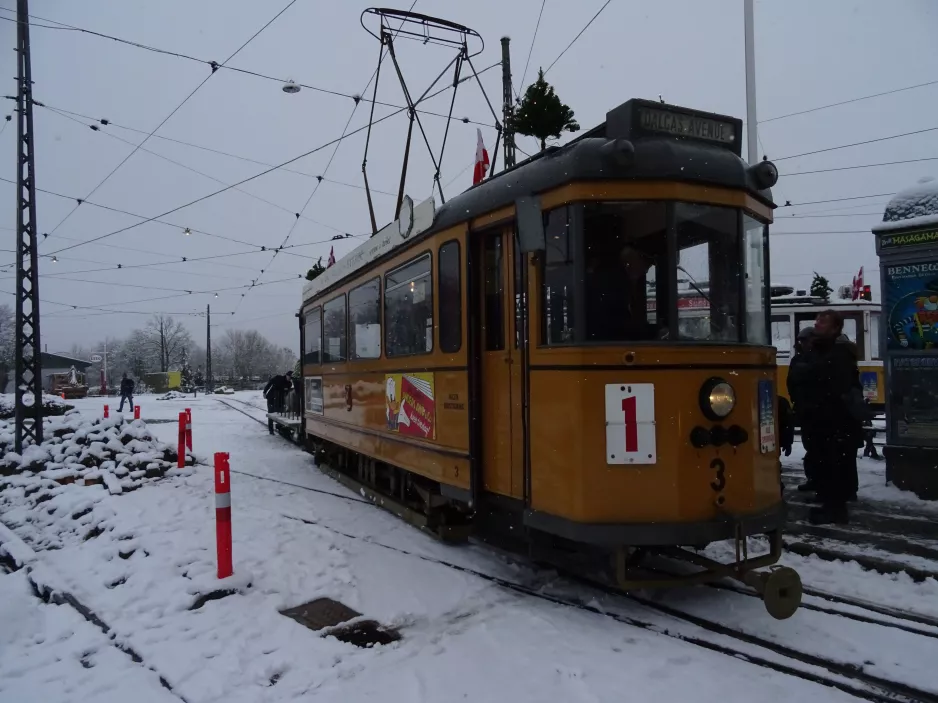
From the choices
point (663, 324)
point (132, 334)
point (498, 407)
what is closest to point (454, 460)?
point (498, 407)

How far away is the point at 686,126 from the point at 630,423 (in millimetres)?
2086

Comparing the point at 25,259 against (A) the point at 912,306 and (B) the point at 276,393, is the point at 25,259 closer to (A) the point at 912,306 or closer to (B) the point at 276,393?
(B) the point at 276,393

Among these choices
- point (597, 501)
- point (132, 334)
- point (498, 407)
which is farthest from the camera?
point (132, 334)

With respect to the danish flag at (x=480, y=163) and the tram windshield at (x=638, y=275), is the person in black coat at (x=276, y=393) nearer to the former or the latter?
the danish flag at (x=480, y=163)

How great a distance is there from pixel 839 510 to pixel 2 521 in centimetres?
941

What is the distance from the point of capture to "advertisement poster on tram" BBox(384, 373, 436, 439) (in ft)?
20.3

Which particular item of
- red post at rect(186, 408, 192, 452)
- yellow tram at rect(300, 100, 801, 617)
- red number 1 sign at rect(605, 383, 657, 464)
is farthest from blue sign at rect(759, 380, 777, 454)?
red post at rect(186, 408, 192, 452)

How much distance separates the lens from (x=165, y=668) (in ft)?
13.3

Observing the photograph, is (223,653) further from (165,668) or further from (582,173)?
(582,173)

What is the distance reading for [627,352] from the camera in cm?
433

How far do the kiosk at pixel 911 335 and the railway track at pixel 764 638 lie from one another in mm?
3443

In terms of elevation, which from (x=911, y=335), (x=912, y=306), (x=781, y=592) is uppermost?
(x=912, y=306)

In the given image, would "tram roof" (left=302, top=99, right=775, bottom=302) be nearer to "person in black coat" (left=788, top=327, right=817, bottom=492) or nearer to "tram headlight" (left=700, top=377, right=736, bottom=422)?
"tram headlight" (left=700, top=377, right=736, bottom=422)

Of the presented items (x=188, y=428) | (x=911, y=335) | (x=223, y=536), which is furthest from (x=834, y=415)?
(x=188, y=428)
